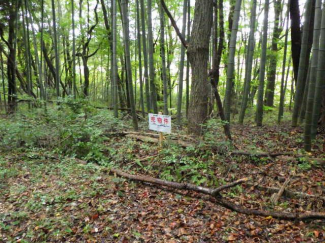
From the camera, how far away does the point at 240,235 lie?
223cm

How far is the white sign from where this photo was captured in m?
3.83

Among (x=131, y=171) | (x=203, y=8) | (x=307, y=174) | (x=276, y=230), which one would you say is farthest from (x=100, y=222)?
(x=203, y=8)

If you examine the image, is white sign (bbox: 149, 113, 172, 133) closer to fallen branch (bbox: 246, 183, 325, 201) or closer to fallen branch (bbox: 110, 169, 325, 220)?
fallen branch (bbox: 110, 169, 325, 220)

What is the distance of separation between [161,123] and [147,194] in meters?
1.37

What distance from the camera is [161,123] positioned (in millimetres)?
3918

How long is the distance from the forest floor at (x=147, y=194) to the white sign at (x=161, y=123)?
0.37 m

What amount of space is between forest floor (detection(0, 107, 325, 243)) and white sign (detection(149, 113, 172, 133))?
1.22 ft

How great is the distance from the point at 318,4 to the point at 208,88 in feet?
7.50

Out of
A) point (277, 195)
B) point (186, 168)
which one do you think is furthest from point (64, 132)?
point (277, 195)

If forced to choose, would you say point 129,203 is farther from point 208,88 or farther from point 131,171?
point 208,88

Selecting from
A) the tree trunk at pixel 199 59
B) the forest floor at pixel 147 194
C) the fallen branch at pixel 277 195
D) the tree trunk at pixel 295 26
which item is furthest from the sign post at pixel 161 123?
the tree trunk at pixel 295 26

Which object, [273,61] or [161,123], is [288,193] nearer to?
[161,123]

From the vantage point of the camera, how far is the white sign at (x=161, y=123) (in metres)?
3.83

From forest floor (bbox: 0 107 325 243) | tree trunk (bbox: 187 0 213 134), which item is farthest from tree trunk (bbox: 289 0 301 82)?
tree trunk (bbox: 187 0 213 134)
